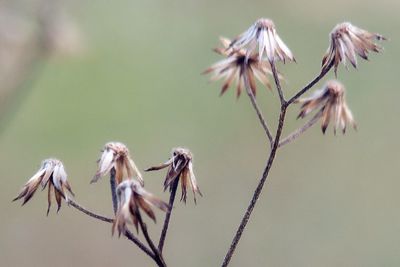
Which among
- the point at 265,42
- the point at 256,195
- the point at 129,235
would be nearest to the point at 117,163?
the point at 129,235

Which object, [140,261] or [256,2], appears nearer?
[140,261]

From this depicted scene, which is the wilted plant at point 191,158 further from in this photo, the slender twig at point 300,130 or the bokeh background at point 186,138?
the bokeh background at point 186,138

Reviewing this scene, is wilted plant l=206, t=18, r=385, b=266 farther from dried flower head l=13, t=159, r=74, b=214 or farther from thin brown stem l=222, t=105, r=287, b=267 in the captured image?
dried flower head l=13, t=159, r=74, b=214

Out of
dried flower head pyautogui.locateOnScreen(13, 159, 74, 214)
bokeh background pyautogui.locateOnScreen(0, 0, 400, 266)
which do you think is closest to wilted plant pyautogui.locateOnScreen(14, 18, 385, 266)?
dried flower head pyautogui.locateOnScreen(13, 159, 74, 214)

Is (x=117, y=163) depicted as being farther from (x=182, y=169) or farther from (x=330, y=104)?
(x=330, y=104)

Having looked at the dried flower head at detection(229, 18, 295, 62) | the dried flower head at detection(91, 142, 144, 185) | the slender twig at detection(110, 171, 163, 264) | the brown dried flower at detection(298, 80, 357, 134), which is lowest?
the slender twig at detection(110, 171, 163, 264)

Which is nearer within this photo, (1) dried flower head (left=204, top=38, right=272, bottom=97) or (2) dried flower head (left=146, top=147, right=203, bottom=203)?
(2) dried flower head (left=146, top=147, right=203, bottom=203)

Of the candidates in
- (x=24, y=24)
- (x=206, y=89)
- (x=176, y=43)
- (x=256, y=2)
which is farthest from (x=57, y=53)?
(x=256, y=2)

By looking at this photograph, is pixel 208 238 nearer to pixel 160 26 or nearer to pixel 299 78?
pixel 299 78
